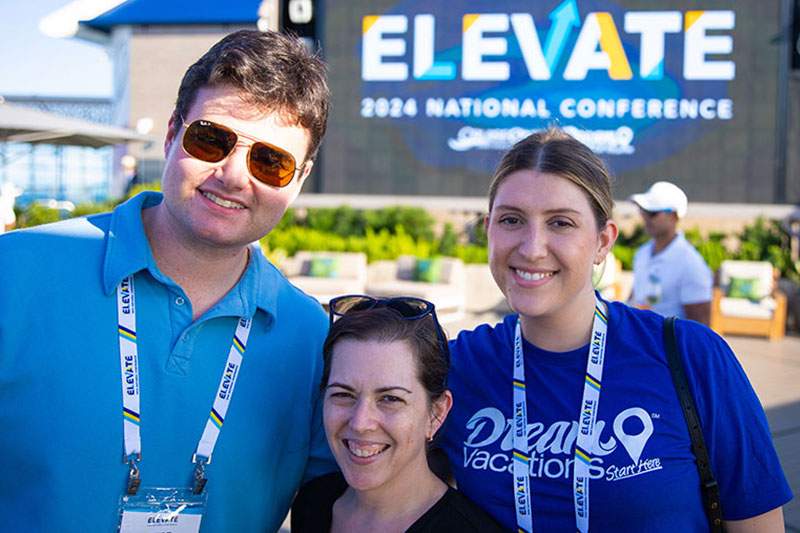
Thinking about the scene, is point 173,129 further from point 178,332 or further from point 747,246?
point 747,246

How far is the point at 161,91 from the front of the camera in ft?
99.1

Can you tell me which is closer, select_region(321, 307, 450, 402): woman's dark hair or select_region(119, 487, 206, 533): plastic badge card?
select_region(119, 487, 206, 533): plastic badge card

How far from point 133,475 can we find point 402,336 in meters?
0.73

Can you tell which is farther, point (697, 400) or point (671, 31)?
point (671, 31)

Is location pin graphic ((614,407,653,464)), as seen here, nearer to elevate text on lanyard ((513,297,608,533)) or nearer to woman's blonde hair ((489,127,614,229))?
elevate text on lanyard ((513,297,608,533))

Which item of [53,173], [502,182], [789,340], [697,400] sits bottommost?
[789,340]

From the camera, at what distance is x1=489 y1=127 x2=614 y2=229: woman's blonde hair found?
2145 millimetres

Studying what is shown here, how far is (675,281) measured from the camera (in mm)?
5301

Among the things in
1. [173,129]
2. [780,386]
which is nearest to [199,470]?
[173,129]

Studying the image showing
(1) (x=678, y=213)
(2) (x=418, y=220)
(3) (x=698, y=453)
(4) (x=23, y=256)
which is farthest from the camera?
(2) (x=418, y=220)

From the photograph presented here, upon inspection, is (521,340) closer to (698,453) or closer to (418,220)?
(698,453)

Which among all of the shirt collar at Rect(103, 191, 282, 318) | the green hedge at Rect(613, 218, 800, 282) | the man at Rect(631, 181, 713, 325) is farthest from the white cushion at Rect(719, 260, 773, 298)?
the shirt collar at Rect(103, 191, 282, 318)

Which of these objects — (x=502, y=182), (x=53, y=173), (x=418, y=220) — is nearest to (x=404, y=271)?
(x=418, y=220)

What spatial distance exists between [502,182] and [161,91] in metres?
30.2
